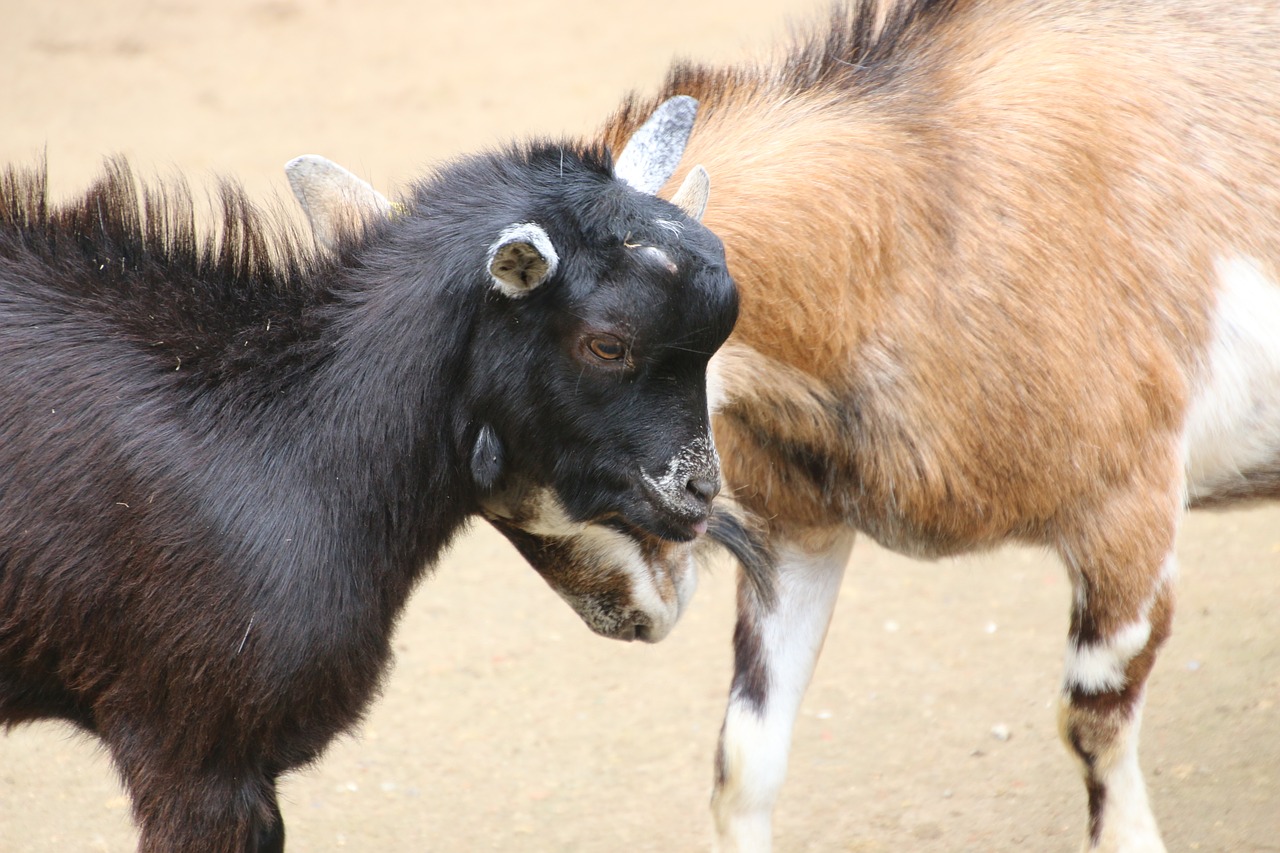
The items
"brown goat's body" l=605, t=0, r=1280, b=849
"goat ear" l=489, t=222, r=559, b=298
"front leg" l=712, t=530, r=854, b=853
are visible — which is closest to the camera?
"goat ear" l=489, t=222, r=559, b=298

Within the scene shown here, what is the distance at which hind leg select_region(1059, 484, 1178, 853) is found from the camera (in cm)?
367

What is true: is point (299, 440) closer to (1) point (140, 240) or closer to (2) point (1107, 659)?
(1) point (140, 240)

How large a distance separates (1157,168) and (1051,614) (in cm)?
231

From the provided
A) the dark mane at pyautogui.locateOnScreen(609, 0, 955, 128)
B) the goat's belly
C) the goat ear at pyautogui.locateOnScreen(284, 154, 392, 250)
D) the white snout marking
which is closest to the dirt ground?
the goat ear at pyautogui.locateOnScreen(284, 154, 392, 250)

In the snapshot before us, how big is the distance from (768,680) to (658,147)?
1609 millimetres

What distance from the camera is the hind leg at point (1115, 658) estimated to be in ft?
12.1

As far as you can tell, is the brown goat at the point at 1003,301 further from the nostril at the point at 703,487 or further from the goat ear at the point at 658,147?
the nostril at the point at 703,487

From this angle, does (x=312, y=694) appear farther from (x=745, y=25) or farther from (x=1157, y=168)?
(x=745, y=25)

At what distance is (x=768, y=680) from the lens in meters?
4.06

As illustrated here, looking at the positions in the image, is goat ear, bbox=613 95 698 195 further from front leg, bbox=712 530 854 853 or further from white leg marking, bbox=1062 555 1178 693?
white leg marking, bbox=1062 555 1178 693

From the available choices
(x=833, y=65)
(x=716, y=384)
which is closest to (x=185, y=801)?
(x=716, y=384)

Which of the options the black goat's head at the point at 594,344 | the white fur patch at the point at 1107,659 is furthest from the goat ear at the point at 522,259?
the white fur patch at the point at 1107,659

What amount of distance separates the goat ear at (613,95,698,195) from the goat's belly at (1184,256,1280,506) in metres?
1.58

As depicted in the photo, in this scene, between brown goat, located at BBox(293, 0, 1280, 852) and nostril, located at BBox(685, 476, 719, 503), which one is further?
brown goat, located at BBox(293, 0, 1280, 852)
